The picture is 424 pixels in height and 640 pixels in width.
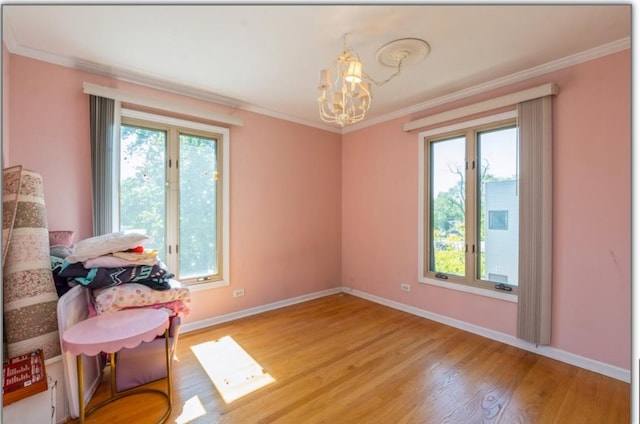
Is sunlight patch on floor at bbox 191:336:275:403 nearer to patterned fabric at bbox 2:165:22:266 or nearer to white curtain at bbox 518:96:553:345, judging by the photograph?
patterned fabric at bbox 2:165:22:266

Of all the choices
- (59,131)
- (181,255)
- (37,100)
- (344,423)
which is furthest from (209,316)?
(37,100)

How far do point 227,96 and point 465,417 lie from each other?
3.61m

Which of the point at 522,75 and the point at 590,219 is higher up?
the point at 522,75

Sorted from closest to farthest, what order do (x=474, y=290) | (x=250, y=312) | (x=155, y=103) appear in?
(x=155, y=103), (x=474, y=290), (x=250, y=312)

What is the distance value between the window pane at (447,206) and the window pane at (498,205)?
0.21 m

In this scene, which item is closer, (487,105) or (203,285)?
(487,105)

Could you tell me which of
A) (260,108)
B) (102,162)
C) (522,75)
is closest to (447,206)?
(522,75)

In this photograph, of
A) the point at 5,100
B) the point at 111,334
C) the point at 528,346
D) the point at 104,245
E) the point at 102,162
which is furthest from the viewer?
the point at 528,346

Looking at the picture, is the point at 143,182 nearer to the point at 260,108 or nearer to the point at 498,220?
the point at 260,108

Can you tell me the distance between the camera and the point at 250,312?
3.56 meters

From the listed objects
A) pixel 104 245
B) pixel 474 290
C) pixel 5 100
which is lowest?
pixel 474 290

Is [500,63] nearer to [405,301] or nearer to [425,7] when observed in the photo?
[425,7]

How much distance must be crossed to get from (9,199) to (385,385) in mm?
2769

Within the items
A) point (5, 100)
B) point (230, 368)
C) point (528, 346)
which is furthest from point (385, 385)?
point (5, 100)
